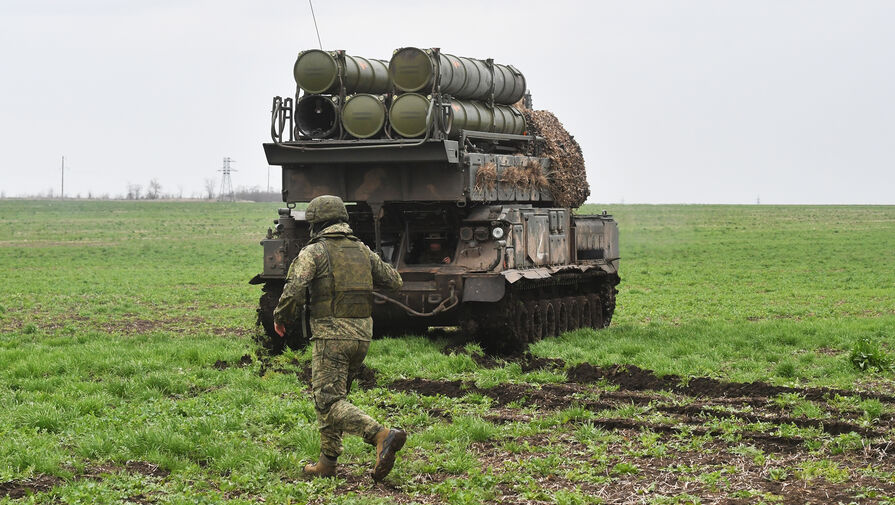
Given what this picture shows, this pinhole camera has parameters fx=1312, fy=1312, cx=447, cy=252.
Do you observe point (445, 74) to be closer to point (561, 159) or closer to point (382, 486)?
point (561, 159)

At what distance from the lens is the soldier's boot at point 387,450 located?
9094 millimetres

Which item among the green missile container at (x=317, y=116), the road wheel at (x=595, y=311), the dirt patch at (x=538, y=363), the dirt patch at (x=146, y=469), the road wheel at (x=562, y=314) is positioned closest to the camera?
the dirt patch at (x=146, y=469)

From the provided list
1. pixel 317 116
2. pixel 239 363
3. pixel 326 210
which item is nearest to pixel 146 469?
pixel 326 210

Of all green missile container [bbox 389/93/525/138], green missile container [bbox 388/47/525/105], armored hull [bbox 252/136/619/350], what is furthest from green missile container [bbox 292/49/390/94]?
green missile container [bbox 389/93/525/138]

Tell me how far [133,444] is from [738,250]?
136 feet

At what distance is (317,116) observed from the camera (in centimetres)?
1745

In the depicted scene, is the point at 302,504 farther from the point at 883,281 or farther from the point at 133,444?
the point at 883,281

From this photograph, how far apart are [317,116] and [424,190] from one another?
1.90 metres

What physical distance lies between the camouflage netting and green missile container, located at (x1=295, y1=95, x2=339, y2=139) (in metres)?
3.25

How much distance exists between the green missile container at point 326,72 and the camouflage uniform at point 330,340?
24.6 ft

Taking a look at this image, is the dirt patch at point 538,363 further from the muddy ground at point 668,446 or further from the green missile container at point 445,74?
the green missile container at point 445,74

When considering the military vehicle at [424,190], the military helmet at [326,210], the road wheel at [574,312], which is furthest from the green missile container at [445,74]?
the military helmet at [326,210]

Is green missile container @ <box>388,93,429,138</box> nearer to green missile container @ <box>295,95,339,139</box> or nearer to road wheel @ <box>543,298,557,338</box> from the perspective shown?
green missile container @ <box>295,95,339,139</box>

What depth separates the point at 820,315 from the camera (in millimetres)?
22375
